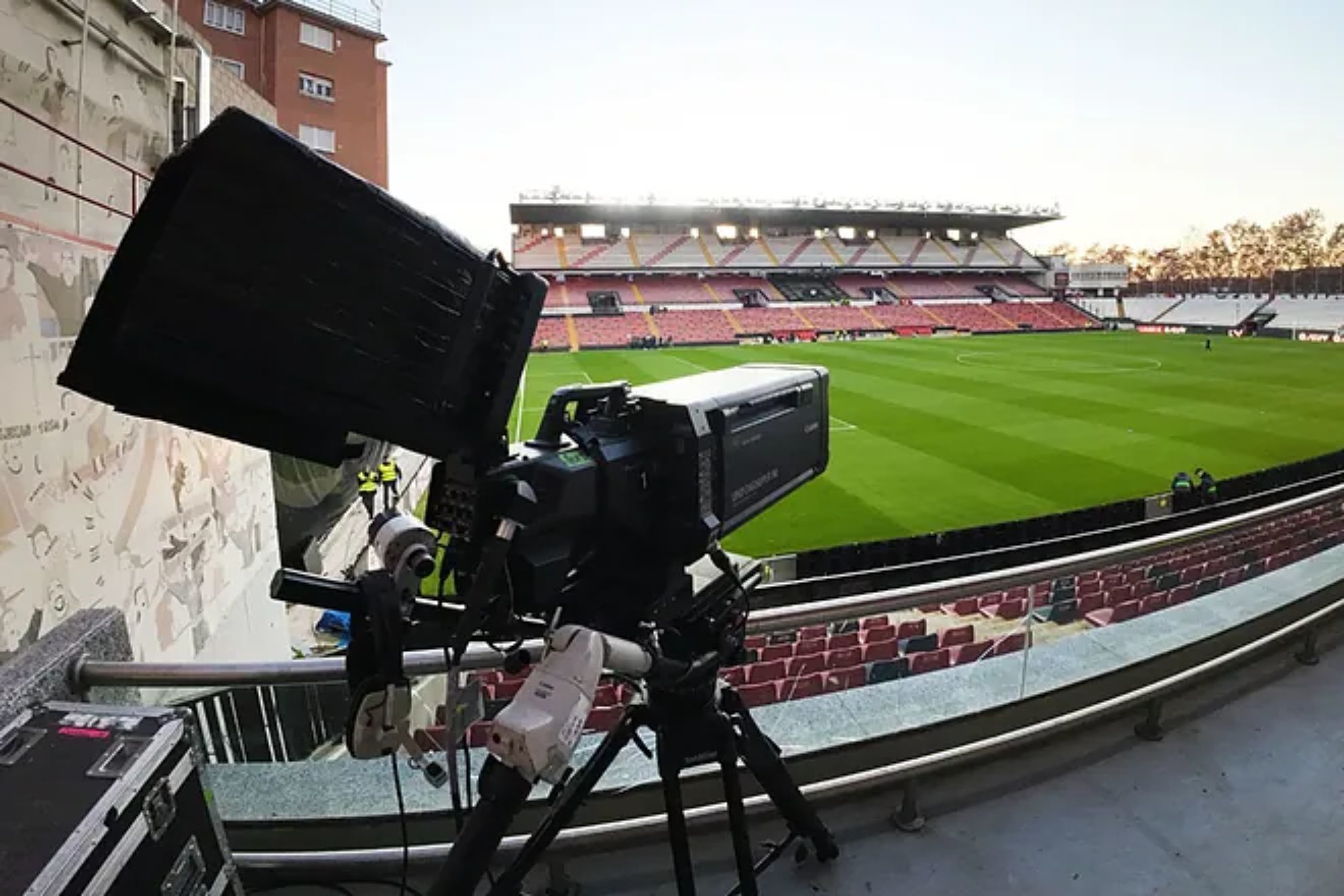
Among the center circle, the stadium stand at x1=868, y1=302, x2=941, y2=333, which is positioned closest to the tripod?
the center circle

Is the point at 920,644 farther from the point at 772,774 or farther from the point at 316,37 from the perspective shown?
the point at 316,37

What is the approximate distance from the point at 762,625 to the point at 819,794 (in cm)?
52

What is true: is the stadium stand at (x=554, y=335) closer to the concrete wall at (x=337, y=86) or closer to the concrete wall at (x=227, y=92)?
the concrete wall at (x=337, y=86)

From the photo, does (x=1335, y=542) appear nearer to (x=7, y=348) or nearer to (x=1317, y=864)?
(x=1317, y=864)

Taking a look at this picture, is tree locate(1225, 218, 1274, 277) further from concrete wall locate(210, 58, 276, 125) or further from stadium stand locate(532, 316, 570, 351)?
concrete wall locate(210, 58, 276, 125)

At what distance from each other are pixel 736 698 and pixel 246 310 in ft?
3.62

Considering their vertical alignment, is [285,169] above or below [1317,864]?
above

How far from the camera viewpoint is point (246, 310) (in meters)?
0.80

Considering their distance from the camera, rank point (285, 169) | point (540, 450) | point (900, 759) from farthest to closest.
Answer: point (900, 759) < point (540, 450) < point (285, 169)

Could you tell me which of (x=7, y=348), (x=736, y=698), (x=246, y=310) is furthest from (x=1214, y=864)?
(x=7, y=348)

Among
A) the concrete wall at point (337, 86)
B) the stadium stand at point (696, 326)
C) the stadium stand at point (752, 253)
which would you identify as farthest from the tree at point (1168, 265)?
the concrete wall at point (337, 86)

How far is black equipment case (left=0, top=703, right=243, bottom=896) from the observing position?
100cm

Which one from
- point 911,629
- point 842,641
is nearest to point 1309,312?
point 911,629

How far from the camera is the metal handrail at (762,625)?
4.77 feet
